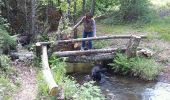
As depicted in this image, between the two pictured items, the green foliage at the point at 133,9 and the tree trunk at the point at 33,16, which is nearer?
the tree trunk at the point at 33,16

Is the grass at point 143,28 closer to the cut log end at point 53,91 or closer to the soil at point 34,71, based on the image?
the soil at point 34,71

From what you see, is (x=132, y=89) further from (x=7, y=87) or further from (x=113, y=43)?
(x=7, y=87)

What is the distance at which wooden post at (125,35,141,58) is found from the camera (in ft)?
47.2

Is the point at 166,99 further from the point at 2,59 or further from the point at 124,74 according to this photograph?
the point at 2,59

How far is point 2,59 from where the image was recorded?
37.7 ft

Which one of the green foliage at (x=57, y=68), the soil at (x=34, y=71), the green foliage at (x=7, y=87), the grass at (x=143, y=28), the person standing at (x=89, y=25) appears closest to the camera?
the green foliage at (x=7, y=87)

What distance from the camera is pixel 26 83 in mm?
10766

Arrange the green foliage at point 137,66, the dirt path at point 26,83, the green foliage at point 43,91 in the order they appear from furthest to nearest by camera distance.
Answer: the green foliage at point 137,66 → the dirt path at point 26,83 → the green foliage at point 43,91

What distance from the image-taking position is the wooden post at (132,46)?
47.2ft

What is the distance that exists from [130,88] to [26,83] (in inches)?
162

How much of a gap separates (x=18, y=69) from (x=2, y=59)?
84cm

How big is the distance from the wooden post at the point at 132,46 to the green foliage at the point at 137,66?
19 cm

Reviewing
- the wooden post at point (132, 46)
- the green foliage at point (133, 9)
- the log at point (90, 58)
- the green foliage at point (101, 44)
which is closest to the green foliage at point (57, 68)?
the log at point (90, 58)

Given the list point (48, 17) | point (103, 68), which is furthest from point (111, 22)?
point (103, 68)
